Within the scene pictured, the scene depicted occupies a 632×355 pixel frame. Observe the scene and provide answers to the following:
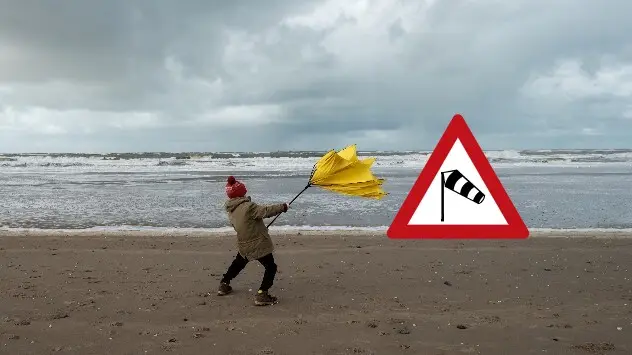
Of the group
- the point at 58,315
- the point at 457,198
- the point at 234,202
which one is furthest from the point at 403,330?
the point at 58,315

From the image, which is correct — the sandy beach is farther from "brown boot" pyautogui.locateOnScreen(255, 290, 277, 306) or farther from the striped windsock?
the striped windsock

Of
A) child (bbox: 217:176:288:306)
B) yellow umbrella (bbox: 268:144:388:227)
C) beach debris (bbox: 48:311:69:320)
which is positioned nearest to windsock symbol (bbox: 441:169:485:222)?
yellow umbrella (bbox: 268:144:388:227)

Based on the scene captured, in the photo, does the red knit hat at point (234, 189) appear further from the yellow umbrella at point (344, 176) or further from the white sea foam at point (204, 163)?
the white sea foam at point (204, 163)

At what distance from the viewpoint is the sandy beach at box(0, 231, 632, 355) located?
200 inches

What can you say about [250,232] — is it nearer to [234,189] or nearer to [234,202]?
[234,202]

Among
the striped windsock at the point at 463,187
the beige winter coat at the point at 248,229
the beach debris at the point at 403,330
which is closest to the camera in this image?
the striped windsock at the point at 463,187

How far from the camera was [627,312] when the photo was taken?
5.94 meters

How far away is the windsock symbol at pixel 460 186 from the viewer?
4840 mm

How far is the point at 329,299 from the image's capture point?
6.56 metres

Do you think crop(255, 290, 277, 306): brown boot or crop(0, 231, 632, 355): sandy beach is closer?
crop(0, 231, 632, 355): sandy beach

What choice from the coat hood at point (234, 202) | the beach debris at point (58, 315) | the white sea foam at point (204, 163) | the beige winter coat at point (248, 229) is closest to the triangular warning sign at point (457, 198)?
the beige winter coat at point (248, 229)

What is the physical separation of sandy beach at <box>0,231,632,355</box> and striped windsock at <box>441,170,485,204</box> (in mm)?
1418

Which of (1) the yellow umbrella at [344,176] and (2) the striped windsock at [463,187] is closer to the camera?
(2) the striped windsock at [463,187]

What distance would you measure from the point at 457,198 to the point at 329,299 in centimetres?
Result: 245
